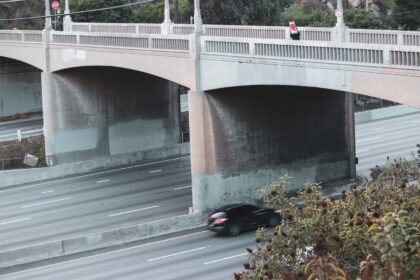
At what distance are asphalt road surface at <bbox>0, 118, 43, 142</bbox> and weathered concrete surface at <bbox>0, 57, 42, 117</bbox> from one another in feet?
9.69

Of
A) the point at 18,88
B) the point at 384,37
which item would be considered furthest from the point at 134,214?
the point at 18,88

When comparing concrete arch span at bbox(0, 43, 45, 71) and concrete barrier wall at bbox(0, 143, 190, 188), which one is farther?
concrete arch span at bbox(0, 43, 45, 71)

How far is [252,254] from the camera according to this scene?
547 inches

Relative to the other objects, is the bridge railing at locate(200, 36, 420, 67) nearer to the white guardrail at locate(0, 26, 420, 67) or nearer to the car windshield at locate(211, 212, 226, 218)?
the white guardrail at locate(0, 26, 420, 67)

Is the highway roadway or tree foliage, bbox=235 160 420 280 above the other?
tree foliage, bbox=235 160 420 280

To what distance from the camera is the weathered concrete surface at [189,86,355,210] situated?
120ft

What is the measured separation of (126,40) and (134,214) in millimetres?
8649

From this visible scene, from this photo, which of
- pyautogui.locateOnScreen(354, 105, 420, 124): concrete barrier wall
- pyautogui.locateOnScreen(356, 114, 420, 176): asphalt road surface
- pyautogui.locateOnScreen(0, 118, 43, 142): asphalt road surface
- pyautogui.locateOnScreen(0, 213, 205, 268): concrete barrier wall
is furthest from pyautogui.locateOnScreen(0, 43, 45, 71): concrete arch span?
pyautogui.locateOnScreen(354, 105, 420, 124): concrete barrier wall

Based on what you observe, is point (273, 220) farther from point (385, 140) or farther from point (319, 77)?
point (385, 140)

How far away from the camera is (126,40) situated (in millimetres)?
41125

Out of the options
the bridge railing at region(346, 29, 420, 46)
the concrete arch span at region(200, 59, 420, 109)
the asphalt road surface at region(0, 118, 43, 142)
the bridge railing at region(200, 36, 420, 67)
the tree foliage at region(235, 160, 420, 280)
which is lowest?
the asphalt road surface at region(0, 118, 43, 142)

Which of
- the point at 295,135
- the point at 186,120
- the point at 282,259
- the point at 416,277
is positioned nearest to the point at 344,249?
the point at 282,259

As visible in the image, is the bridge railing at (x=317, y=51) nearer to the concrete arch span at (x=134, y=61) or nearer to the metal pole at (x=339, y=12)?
the metal pole at (x=339, y=12)

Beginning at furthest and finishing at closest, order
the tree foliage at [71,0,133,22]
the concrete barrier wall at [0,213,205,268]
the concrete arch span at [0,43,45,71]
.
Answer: the tree foliage at [71,0,133,22]
the concrete arch span at [0,43,45,71]
the concrete barrier wall at [0,213,205,268]
